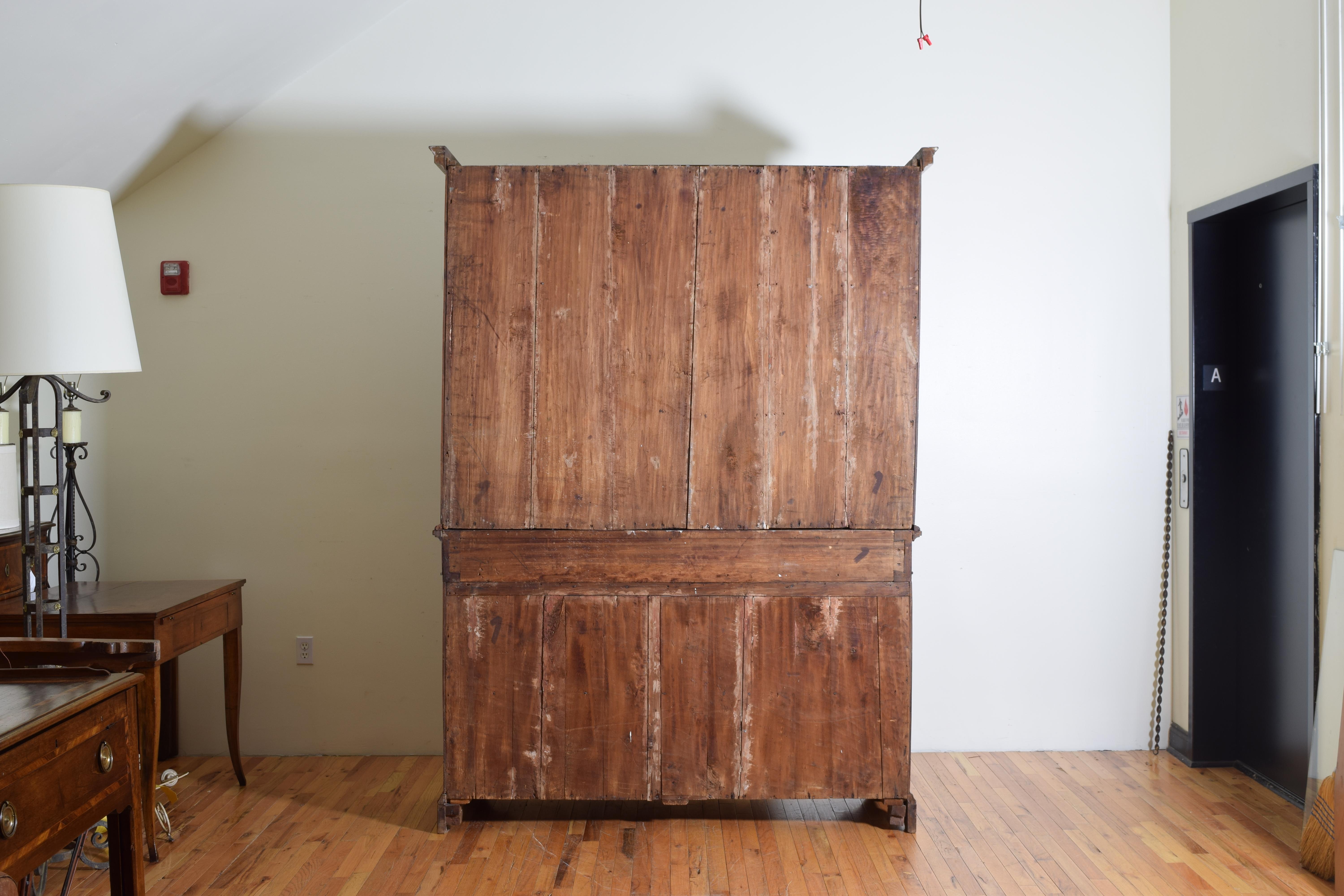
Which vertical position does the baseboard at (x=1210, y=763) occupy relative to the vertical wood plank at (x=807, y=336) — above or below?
below

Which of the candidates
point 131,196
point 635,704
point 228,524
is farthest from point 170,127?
point 635,704

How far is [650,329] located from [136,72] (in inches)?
63.0

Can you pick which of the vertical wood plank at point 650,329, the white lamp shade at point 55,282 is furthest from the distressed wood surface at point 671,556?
the white lamp shade at point 55,282

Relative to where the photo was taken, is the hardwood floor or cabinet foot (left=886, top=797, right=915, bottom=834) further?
cabinet foot (left=886, top=797, right=915, bottom=834)

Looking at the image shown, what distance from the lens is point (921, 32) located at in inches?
125

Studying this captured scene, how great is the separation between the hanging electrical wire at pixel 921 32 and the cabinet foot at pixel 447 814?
2.89 m

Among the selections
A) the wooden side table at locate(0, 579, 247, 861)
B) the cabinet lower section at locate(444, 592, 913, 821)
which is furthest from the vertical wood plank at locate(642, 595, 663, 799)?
the wooden side table at locate(0, 579, 247, 861)

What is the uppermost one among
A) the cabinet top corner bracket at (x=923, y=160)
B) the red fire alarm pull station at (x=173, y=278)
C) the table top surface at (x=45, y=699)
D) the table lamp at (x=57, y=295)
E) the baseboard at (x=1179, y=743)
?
the cabinet top corner bracket at (x=923, y=160)

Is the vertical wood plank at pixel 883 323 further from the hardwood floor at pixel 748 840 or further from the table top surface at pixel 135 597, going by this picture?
the table top surface at pixel 135 597

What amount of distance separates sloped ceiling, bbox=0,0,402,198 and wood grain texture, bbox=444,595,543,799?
1679 millimetres

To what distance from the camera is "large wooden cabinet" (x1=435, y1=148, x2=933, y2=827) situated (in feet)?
8.29

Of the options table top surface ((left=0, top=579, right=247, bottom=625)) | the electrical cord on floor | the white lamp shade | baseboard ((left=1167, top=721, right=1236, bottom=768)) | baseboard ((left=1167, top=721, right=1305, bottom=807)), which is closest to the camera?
the white lamp shade

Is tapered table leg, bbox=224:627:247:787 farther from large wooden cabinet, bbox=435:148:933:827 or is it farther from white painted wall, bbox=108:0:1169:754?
large wooden cabinet, bbox=435:148:933:827

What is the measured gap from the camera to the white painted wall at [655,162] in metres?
3.14
